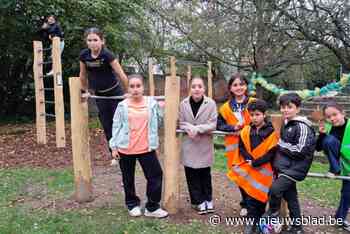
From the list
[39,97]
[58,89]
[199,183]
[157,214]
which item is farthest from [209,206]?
[39,97]

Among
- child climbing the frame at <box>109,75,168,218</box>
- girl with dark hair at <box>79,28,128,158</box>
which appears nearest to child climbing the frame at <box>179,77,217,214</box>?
child climbing the frame at <box>109,75,168,218</box>

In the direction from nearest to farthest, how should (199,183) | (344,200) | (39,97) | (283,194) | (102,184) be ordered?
1. (283,194)
2. (344,200)
3. (199,183)
4. (102,184)
5. (39,97)

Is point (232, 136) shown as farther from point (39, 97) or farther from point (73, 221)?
point (39, 97)

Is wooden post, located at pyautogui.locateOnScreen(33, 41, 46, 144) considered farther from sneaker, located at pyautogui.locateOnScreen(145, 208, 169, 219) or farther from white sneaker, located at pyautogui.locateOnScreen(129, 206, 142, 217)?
sneaker, located at pyautogui.locateOnScreen(145, 208, 169, 219)

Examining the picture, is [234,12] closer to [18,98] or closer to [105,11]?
[105,11]

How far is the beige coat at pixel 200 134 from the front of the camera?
4.03m

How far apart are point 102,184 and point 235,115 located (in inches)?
90.2

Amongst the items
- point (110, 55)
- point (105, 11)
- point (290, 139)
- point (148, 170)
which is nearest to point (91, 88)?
point (110, 55)

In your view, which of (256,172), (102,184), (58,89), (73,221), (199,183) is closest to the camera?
(256,172)

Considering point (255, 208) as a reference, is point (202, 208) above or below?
below

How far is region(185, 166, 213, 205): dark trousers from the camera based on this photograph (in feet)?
13.7

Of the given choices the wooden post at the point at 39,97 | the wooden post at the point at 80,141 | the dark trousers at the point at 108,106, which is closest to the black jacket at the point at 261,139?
the dark trousers at the point at 108,106

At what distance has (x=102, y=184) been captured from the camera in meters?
5.38

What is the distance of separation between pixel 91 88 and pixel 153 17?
12.0 m
